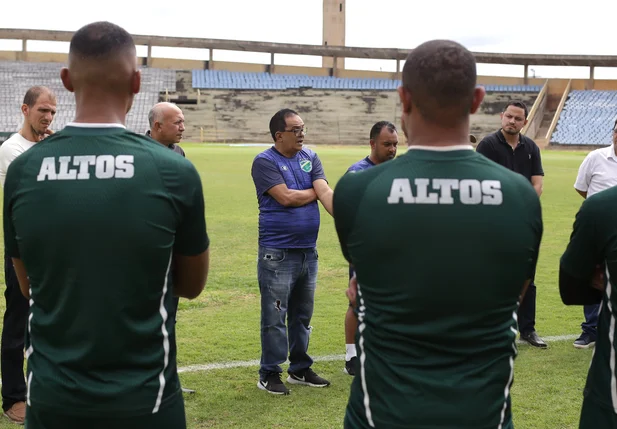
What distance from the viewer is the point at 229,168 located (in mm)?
29250

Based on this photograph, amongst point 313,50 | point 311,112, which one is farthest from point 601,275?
point 313,50

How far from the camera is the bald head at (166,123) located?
5531 millimetres

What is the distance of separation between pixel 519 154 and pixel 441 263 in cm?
516

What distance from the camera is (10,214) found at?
2506 millimetres

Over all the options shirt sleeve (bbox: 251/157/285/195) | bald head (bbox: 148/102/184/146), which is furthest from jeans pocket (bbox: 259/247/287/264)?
bald head (bbox: 148/102/184/146)

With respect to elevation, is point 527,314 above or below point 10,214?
below

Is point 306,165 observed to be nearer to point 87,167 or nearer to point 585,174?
point 585,174

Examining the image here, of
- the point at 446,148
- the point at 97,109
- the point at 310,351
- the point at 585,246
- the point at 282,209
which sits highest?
the point at 97,109

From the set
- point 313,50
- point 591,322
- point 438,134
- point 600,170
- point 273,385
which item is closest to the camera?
point 438,134

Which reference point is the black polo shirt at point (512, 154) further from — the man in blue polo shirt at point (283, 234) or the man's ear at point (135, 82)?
the man's ear at point (135, 82)

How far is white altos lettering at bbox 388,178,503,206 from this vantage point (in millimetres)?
2182

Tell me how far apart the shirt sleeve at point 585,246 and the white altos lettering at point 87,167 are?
61.7 inches

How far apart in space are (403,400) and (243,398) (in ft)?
11.6

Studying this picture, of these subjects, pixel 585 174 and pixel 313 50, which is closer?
pixel 585 174
